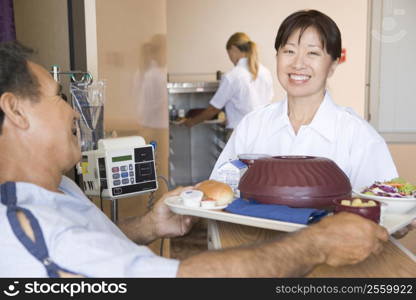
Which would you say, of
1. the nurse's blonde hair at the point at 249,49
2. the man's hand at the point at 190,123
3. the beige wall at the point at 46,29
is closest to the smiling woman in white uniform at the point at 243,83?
the nurse's blonde hair at the point at 249,49

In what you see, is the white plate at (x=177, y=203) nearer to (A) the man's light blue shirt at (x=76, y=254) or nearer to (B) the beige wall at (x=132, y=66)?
(A) the man's light blue shirt at (x=76, y=254)

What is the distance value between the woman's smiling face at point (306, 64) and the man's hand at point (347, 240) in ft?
3.23

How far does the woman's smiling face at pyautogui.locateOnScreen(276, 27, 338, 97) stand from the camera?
189cm

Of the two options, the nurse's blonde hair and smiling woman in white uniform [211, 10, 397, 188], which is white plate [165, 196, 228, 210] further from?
the nurse's blonde hair

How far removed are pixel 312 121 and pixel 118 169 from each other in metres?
0.73

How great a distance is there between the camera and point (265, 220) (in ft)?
3.76

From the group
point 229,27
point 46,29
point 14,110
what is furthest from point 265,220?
point 229,27

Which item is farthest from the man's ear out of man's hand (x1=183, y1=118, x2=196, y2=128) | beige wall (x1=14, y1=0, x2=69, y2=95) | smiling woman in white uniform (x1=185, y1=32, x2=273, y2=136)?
man's hand (x1=183, y1=118, x2=196, y2=128)

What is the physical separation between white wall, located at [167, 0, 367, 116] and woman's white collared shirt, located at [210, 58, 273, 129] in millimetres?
1912

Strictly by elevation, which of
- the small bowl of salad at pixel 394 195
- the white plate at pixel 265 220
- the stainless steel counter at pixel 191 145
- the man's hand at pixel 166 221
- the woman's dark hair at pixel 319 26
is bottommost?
the stainless steel counter at pixel 191 145

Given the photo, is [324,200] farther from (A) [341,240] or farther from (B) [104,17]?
(B) [104,17]

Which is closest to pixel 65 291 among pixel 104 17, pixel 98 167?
pixel 98 167

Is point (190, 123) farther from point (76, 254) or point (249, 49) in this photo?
point (76, 254)

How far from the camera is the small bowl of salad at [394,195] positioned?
49.1 inches
